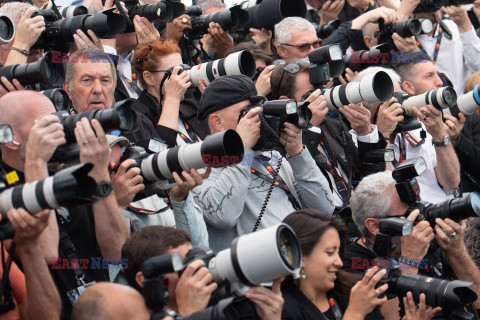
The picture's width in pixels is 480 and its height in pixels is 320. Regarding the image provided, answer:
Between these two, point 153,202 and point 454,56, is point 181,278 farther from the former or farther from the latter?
point 454,56

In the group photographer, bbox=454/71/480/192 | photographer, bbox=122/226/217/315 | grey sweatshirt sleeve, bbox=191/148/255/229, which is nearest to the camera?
photographer, bbox=122/226/217/315

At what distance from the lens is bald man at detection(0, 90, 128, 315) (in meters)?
3.34

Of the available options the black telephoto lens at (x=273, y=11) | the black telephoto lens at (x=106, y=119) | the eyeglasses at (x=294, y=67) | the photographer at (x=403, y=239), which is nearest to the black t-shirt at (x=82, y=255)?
the black telephoto lens at (x=106, y=119)

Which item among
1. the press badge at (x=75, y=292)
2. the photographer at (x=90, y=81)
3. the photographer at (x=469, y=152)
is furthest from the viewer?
the photographer at (x=469, y=152)

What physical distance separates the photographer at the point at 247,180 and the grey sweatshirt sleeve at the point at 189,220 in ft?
0.83

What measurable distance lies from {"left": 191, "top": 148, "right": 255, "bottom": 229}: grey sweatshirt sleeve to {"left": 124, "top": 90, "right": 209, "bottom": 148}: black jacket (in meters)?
0.68

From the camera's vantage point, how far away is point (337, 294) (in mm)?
4180

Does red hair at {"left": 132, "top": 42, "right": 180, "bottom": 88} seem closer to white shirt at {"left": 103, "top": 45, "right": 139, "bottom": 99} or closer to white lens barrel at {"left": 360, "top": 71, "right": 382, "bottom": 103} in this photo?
white shirt at {"left": 103, "top": 45, "right": 139, "bottom": 99}

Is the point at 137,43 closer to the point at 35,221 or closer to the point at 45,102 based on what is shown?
the point at 45,102

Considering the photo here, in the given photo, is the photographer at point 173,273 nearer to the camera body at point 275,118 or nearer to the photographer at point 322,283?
the photographer at point 322,283

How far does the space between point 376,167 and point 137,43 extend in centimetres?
194

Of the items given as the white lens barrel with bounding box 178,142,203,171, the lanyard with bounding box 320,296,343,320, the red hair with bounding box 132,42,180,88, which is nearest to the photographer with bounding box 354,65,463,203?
the red hair with bounding box 132,42,180,88

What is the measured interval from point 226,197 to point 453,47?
12.7ft

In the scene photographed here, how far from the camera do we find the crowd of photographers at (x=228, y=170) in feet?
10.4
